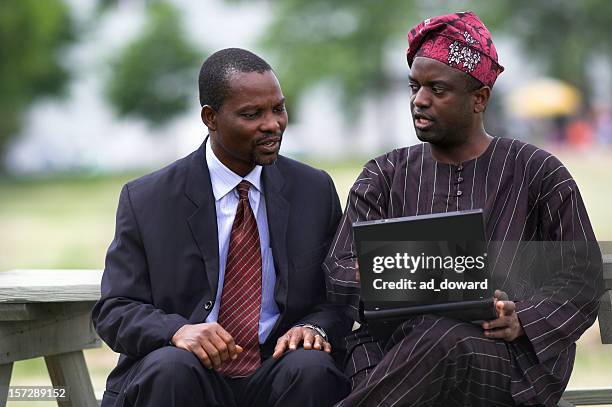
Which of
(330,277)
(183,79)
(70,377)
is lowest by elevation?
(70,377)

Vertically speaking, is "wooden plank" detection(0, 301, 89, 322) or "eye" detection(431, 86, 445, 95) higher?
"eye" detection(431, 86, 445, 95)

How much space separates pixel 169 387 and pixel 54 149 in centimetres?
3644

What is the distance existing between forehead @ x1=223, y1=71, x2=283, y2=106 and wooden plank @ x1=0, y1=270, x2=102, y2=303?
93 centimetres

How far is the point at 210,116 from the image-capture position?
391 cm

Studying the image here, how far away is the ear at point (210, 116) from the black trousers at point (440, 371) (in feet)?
3.31

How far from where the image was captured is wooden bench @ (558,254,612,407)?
3.98 m

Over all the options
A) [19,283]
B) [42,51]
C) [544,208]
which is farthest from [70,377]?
[42,51]

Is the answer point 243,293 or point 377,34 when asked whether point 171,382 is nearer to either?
point 243,293

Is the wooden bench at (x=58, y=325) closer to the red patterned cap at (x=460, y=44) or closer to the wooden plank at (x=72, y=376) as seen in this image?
the wooden plank at (x=72, y=376)

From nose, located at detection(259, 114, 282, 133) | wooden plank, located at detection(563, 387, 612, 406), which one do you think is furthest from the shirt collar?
wooden plank, located at detection(563, 387, 612, 406)

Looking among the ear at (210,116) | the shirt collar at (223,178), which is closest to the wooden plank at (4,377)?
the shirt collar at (223,178)

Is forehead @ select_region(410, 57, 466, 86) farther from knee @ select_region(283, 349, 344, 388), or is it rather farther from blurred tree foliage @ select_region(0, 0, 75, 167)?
blurred tree foliage @ select_region(0, 0, 75, 167)

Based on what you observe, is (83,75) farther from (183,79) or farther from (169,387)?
(169,387)

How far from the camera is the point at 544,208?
367 cm
